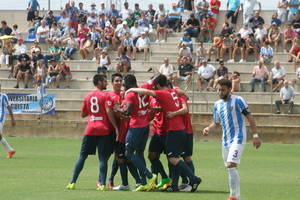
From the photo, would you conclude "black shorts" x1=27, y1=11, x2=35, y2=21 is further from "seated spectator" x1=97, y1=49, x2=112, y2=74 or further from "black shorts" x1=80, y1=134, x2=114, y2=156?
"black shorts" x1=80, y1=134, x2=114, y2=156

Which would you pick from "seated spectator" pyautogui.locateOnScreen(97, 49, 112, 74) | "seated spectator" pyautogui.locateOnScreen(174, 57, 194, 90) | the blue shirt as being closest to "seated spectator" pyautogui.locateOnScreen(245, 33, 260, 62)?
"seated spectator" pyautogui.locateOnScreen(174, 57, 194, 90)

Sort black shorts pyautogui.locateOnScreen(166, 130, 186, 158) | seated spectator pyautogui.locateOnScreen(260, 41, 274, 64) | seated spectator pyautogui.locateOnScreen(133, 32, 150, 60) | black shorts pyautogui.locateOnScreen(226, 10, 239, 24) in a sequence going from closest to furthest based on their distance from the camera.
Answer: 1. black shorts pyautogui.locateOnScreen(166, 130, 186, 158)
2. seated spectator pyautogui.locateOnScreen(260, 41, 274, 64)
3. seated spectator pyautogui.locateOnScreen(133, 32, 150, 60)
4. black shorts pyautogui.locateOnScreen(226, 10, 239, 24)

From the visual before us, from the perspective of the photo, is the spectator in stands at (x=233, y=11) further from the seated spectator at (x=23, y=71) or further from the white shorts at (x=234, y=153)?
the white shorts at (x=234, y=153)

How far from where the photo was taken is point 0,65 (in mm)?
41250

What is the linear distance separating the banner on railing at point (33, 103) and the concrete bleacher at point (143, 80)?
0.27m

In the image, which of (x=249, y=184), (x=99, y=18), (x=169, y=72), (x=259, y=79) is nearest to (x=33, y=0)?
(x=99, y=18)

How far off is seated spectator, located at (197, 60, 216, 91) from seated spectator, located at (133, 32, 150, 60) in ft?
16.0

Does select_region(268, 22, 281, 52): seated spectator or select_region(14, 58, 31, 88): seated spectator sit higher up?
select_region(268, 22, 281, 52): seated spectator

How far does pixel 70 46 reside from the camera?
41.3m

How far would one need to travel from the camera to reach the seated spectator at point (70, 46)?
41.0 meters

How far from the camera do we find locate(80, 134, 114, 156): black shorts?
16.1m

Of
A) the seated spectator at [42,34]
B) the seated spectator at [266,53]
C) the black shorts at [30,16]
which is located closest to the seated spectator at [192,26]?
the seated spectator at [266,53]

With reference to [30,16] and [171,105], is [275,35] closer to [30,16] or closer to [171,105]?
[30,16]

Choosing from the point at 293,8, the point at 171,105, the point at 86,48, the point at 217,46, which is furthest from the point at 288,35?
the point at 171,105
